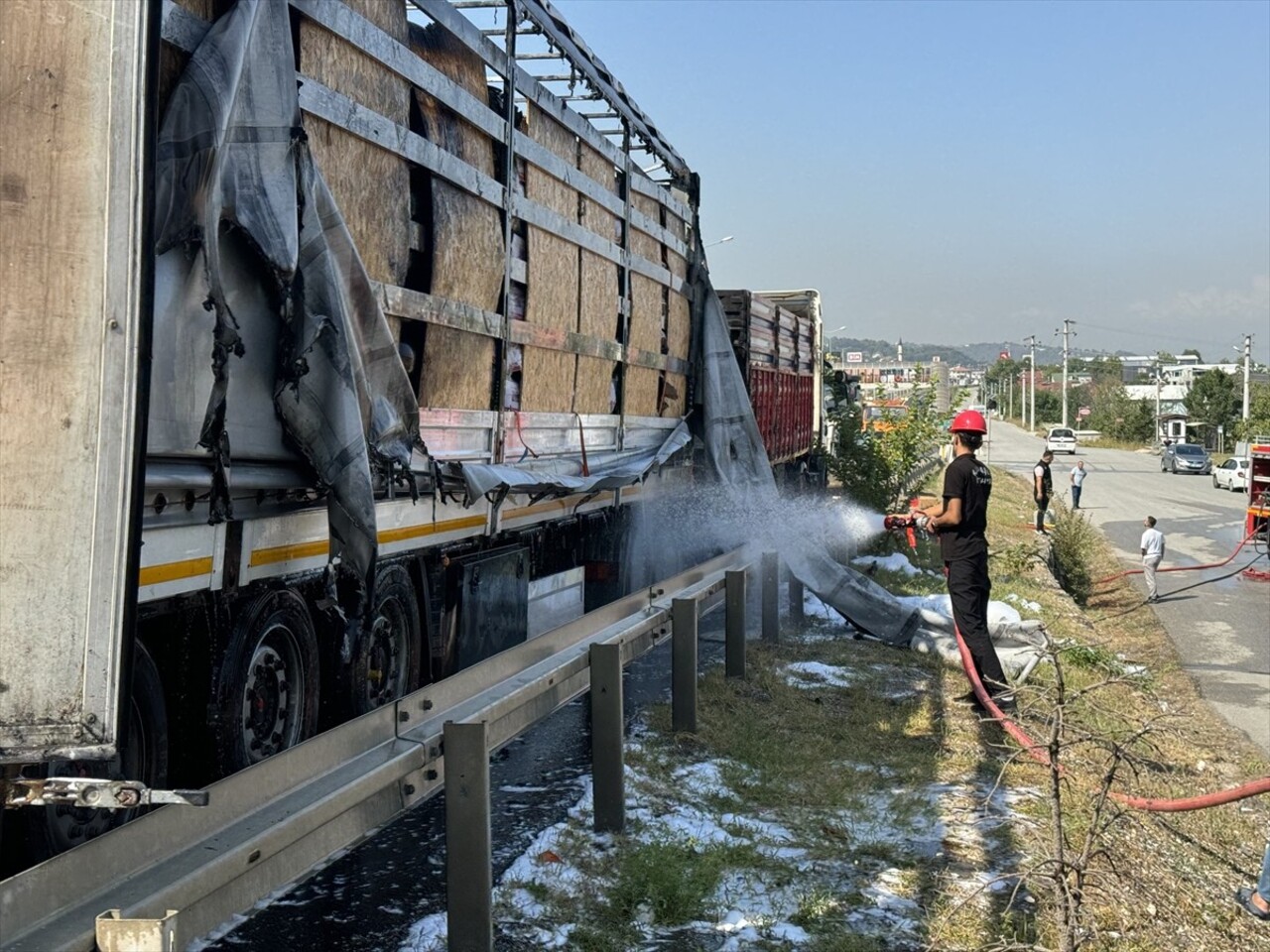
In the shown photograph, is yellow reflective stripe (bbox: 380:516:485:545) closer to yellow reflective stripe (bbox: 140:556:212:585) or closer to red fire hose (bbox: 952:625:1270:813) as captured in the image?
yellow reflective stripe (bbox: 140:556:212:585)

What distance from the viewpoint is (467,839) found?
3809mm

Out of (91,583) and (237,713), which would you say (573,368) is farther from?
(91,583)

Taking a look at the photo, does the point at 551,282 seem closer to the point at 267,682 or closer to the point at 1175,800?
the point at 267,682

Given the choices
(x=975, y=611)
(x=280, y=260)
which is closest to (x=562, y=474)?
(x=975, y=611)

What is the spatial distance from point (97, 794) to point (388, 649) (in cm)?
364

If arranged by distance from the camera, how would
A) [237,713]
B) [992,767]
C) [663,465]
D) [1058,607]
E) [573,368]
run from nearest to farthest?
[237,713]
[992,767]
[573,368]
[663,465]
[1058,607]

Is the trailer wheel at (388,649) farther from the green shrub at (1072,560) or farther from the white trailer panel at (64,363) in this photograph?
the green shrub at (1072,560)

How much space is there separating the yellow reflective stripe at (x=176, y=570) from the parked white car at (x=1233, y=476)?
1749 inches

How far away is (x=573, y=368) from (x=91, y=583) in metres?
5.39

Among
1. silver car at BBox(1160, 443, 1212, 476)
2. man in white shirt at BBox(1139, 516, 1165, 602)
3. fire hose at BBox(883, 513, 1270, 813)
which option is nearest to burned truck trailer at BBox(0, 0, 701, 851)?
fire hose at BBox(883, 513, 1270, 813)

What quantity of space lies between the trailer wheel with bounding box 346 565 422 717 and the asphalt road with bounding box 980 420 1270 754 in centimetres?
685

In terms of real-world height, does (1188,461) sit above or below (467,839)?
above

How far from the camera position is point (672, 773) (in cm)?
607

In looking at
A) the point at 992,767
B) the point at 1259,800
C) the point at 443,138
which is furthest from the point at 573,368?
the point at 1259,800
